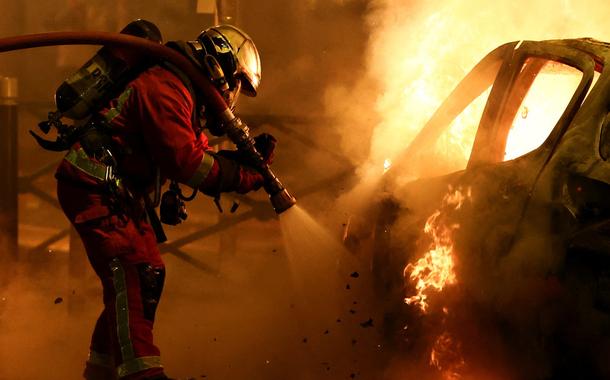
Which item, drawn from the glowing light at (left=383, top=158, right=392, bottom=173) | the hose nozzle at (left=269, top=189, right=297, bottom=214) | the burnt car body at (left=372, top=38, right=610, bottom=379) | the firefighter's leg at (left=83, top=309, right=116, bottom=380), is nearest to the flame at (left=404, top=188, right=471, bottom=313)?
the burnt car body at (left=372, top=38, right=610, bottom=379)

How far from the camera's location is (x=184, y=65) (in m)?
3.76

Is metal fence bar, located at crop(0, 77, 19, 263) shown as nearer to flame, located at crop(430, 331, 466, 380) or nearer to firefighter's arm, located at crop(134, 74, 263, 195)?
firefighter's arm, located at crop(134, 74, 263, 195)

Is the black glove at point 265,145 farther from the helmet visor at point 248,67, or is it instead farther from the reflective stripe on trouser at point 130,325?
the reflective stripe on trouser at point 130,325

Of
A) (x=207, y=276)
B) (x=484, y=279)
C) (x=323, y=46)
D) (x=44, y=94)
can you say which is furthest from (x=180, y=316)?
(x=44, y=94)

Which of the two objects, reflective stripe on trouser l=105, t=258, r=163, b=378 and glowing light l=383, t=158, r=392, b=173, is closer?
reflective stripe on trouser l=105, t=258, r=163, b=378

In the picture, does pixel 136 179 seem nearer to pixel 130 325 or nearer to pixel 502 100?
pixel 130 325

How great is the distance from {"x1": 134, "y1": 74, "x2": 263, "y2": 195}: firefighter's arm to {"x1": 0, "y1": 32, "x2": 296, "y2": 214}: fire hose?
117 millimetres

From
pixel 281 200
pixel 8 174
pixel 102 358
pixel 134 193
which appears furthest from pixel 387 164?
pixel 8 174

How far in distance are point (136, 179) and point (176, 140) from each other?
1.42 feet

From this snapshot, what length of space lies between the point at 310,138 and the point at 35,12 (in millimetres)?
7501

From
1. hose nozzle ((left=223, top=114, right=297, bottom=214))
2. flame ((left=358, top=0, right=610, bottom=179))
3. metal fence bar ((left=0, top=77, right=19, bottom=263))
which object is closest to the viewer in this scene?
hose nozzle ((left=223, top=114, right=297, bottom=214))

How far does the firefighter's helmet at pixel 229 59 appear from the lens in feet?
13.0

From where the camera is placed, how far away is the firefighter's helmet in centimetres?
395

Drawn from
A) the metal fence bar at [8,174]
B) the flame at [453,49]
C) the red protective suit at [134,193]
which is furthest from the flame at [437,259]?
the metal fence bar at [8,174]
